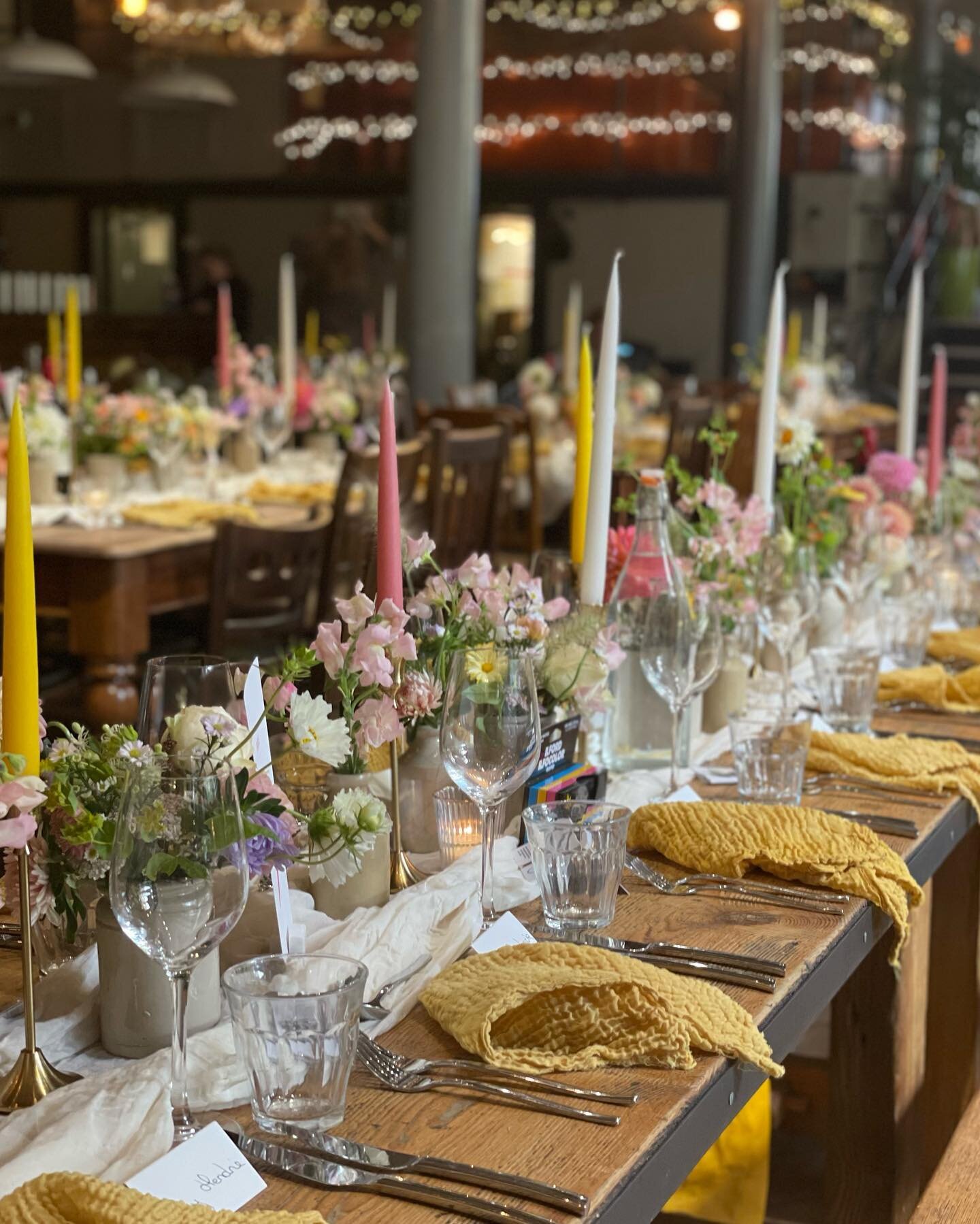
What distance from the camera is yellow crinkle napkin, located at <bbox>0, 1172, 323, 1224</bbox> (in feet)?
2.45

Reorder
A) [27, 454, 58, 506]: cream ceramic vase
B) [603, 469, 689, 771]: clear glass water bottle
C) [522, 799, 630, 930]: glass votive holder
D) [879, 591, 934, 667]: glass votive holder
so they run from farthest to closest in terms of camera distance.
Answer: [27, 454, 58, 506]: cream ceramic vase
[879, 591, 934, 667]: glass votive holder
[603, 469, 689, 771]: clear glass water bottle
[522, 799, 630, 930]: glass votive holder

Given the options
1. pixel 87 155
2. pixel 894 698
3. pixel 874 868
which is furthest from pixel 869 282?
pixel 874 868

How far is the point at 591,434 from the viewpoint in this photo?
160 centimetres

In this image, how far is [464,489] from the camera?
3900mm

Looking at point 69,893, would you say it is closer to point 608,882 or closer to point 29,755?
point 29,755

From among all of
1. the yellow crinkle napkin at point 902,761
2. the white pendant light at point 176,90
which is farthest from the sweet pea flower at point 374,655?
the white pendant light at point 176,90

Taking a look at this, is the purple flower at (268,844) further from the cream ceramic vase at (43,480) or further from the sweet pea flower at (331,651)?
the cream ceramic vase at (43,480)

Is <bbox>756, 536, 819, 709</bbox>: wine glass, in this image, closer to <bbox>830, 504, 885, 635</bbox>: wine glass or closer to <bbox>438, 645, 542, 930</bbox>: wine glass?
<bbox>830, 504, 885, 635</bbox>: wine glass

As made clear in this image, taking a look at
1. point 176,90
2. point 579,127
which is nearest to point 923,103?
point 579,127

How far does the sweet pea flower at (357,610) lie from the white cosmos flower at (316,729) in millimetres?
81

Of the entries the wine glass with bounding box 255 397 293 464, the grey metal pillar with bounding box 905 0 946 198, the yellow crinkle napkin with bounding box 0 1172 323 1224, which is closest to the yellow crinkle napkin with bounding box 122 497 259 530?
the wine glass with bounding box 255 397 293 464

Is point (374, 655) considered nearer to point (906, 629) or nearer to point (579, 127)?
point (906, 629)

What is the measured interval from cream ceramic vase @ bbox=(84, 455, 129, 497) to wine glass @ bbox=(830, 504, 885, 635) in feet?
6.03

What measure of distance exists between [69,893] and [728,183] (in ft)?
38.0
